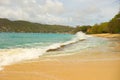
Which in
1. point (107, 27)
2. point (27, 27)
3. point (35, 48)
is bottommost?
point (35, 48)

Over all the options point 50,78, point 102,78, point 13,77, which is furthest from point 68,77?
point 13,77

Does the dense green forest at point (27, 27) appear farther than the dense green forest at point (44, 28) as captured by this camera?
Yes

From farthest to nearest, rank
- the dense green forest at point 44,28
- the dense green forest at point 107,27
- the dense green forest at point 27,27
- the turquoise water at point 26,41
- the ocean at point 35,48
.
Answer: the dense green forest at point 27,27 < the dense green forest at point 44,28 < the dense green forest at point 107,27 < the turquoise water at point 26,41 < the ocean at point 35,48

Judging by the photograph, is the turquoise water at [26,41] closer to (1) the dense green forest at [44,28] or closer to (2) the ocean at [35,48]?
(2) the ocean at [35,48]

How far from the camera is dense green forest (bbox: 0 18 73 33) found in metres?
105

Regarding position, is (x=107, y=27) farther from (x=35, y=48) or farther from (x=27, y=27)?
(x=27, y=27)

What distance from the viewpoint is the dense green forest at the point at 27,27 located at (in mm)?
104625

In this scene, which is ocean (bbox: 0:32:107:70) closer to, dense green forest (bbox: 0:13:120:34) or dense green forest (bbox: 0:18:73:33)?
dense green forest (bbox: 0:13:120:34)

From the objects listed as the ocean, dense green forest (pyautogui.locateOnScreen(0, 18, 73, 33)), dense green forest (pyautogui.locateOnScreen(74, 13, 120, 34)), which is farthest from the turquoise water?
dense green forest (pyautogui.locateOnScreen(0, 18, 73, 33))

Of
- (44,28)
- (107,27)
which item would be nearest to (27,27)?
(44,28)

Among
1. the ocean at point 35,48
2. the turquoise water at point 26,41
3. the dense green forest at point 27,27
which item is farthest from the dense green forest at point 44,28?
the ocean at point 35,48

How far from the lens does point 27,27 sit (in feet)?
440

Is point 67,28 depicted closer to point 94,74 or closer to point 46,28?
point 46,28

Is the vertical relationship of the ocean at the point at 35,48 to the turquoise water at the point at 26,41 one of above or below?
above
